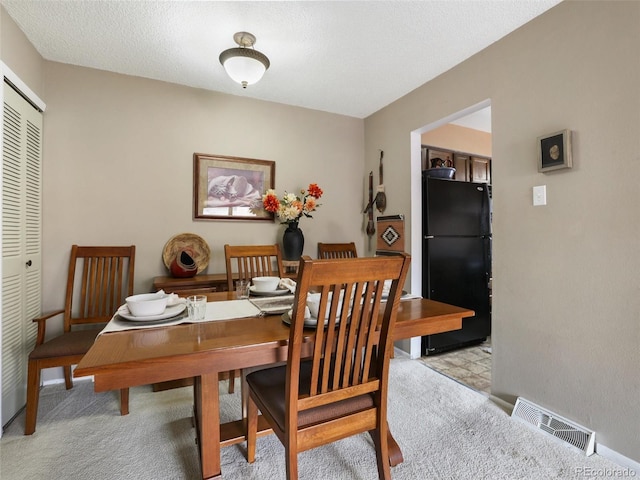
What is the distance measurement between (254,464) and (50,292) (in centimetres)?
207

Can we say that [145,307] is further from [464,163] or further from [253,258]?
[464,163]

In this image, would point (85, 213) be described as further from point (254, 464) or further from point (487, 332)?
point (487, 332)

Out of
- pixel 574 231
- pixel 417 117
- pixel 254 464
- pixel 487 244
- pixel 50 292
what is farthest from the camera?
pixel 487 244

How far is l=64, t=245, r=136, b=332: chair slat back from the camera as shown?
2.39 m

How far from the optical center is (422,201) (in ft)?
9.80

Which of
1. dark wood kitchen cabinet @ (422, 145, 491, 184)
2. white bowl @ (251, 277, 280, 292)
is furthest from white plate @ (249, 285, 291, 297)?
dark wood kitchen cabinet @ (422, 145, 491, 184)

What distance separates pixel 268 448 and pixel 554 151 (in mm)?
2272

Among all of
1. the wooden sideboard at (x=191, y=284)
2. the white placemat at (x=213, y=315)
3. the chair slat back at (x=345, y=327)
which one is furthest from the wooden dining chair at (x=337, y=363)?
the wooden sideboard at (x=191, y=284)

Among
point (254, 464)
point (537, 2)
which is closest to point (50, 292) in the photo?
point (254, 464)

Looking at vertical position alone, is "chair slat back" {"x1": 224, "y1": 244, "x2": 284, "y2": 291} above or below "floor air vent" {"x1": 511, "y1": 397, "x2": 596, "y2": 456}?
above

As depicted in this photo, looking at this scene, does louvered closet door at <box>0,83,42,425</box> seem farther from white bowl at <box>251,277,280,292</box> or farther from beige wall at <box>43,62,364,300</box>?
white bowl at <box>251,277,280,292</box>

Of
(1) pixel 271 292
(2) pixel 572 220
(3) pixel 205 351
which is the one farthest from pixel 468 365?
(3) pixel 205 351

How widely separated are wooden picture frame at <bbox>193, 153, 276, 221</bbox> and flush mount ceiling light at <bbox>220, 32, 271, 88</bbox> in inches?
38.7

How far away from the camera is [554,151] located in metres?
1.80
